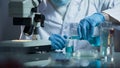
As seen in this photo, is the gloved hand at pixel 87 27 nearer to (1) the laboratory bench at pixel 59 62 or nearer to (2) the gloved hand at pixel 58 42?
(2) the gloved hand at pixel 58 42

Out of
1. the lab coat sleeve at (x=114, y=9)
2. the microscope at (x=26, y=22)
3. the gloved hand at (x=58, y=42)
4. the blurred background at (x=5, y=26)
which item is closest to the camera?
the microscope at (x=26, y=22)

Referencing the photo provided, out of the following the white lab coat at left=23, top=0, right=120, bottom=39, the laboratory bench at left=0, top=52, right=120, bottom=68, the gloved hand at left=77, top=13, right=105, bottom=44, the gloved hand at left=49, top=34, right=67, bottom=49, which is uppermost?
the white lab coat at left=23, top=0, right=120, bottom=39

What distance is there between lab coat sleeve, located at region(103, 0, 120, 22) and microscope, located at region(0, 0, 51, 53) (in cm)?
73

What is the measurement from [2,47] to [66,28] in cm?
80

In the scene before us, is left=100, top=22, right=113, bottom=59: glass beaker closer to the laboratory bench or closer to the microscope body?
the laboratory bench

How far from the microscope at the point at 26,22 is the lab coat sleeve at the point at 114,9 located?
73cm

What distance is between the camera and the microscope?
842 mm

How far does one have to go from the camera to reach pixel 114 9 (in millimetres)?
1615

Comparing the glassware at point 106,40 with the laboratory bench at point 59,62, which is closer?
the laboratory bench at point 59,62

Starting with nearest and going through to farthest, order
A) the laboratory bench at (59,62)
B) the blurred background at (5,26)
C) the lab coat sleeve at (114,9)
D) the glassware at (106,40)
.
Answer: the laboratory bench at (59,62) → the glassware at (106,40) → the blurred background at (5,26) → the lab coat sleeve at (114,9)

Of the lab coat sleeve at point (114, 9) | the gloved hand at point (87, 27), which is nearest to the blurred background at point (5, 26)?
the gloved hand at point (87, 27)

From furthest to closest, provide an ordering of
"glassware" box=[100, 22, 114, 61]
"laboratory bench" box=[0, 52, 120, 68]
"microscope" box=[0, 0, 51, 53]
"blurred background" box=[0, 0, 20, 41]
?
"blurred background" box=[0, 0, 20, 41] → "glassware" box=[100, 22, 114, 61] → "microscope" box=[0, 0, 51, 53] → "laboratory bench" box=[0, 52, 120, 68]

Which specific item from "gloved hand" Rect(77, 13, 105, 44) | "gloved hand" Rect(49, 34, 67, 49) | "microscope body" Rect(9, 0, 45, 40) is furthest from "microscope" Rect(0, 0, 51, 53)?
"gloved hand" Rect(77, 13, 105, 44)

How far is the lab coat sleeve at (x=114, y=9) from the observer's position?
1570mm
